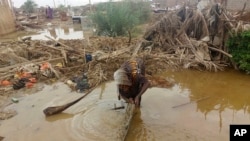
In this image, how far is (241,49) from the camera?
875cm

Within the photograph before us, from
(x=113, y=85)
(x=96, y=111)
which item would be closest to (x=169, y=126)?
(x=96, y=111)

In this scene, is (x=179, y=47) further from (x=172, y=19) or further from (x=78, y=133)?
(x=78, y=133)

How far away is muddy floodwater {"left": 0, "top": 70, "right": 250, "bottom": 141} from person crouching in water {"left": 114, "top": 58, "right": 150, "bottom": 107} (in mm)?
702

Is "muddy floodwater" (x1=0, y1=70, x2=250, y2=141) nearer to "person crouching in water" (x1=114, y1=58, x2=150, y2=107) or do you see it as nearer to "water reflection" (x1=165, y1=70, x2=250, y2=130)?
"water reflection" (x1=165, y1=70, x2=250, y2=130)

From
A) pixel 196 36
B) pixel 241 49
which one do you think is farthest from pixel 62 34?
pixel 241 49

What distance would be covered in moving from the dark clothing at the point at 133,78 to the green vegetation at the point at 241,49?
5.09 metres

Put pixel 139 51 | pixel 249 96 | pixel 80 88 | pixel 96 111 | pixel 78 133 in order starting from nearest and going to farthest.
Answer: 1. pixel 78 133
2. pixel 96 111
3. pixel 249 96
4. pixel 80 88
5. pixel 139 51

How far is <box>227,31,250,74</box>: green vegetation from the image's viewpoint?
8.47m

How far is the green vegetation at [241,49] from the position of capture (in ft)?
27.8

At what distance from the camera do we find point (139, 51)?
35.1 feet

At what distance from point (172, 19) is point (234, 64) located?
11.8 feet

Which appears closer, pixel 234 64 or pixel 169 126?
pixel 169 126

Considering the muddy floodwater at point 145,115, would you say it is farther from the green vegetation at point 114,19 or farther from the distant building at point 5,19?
the distant building at point 5,19

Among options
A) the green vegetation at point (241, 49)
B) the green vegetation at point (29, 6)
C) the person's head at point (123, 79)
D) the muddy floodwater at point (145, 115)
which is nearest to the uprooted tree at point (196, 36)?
the green vegetation at point (241, 49)
